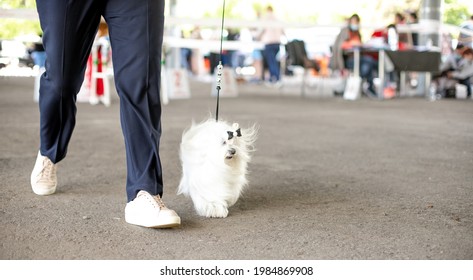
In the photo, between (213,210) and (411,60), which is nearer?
(213,210)

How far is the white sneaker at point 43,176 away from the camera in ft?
11.1

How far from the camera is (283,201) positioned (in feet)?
11.4

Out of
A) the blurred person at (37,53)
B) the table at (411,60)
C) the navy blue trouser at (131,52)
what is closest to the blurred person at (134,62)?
the navy blue trouser at (131,52)

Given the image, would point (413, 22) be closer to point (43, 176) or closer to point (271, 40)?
point (271, 40)

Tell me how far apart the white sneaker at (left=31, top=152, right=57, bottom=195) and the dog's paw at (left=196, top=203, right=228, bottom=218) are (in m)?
0.92

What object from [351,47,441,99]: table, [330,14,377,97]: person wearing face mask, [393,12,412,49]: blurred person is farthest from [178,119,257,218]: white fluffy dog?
[393,12,412,49]: blurred person

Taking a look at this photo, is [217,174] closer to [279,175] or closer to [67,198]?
[67,198]

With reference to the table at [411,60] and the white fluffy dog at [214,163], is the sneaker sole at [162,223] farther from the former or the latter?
the table at [411,60]

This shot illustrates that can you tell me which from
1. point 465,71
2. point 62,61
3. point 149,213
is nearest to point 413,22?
point 465,71

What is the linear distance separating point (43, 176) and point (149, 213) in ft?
3.05

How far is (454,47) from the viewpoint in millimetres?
14172

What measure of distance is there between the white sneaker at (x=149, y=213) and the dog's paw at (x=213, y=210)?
0.26 meters

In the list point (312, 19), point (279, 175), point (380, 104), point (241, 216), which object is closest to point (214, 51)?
point (312, 19)

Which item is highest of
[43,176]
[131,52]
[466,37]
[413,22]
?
[413,22]
